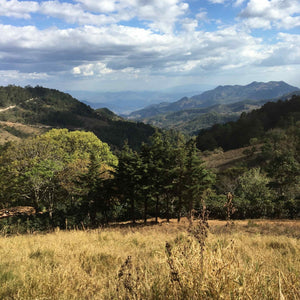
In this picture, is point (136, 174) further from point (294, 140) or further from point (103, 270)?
point (294, 140)

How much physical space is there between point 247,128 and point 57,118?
433 ft

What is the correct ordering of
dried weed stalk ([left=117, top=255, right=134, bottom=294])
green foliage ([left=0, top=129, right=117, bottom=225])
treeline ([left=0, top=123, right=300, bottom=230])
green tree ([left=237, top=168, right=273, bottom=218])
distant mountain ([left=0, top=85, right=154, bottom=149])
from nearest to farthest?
dried weed stalk ([left=117, top=255, right=134, bottom=294]), treeline ([left=0, top=123, right=300, bottom=230]), green tree ([left=237, top=168, right=273, bottom=218]), green foliage ([left=0, top=129, right=117, bottom=225]), distant mountain ([left=0, top=85, right=154, bottom=149])

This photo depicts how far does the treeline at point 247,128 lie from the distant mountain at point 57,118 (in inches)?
2155

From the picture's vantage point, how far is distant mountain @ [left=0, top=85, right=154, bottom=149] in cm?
13850

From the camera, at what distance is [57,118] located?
162000mm

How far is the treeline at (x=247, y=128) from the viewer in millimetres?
74938

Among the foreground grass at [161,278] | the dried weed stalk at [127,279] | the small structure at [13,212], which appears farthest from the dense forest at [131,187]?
the dried weed stalk at [127,279]

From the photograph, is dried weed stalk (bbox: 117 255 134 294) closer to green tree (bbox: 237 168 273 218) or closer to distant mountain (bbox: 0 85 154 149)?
green tree (bbox: 237 168 273 218)

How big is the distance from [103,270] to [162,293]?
2133mm

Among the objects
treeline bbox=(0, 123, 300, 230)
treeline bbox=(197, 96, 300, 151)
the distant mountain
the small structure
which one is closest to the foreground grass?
treeline bbox=(0, 123, 300, 230)

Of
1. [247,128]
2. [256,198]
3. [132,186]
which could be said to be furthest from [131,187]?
[247,128]

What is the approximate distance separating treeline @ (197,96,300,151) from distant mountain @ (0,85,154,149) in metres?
54.7

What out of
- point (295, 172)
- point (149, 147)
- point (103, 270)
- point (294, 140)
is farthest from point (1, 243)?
point (294, 140)

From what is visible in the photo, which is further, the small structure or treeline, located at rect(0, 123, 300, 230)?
the small structure
